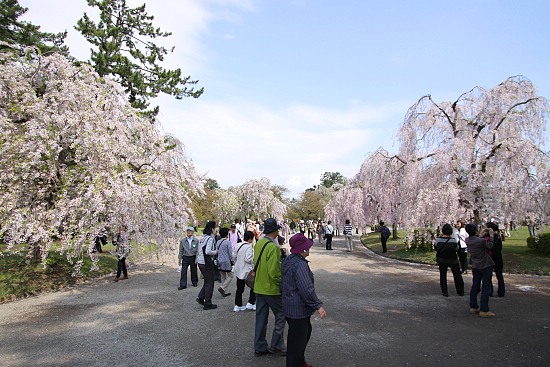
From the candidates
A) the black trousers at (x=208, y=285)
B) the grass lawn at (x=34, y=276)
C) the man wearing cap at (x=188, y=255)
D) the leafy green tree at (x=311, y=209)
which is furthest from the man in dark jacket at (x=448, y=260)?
the leafy green tree at (x=311, y=209)

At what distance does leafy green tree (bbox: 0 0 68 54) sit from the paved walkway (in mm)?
14512

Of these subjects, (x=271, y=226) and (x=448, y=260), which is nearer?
(x=271, y=226)

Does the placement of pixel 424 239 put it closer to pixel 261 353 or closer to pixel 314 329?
pixel 314 329

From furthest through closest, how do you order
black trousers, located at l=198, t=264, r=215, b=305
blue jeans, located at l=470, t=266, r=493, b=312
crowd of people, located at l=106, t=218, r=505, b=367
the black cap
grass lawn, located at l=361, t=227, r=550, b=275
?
Result: 1. grass lawn, located at l=361, t=227, r=550, b=275
2. black trousers, located at l=198, t=264, r=215, b=305
3. blue jeans, located at l=470, t=266, r=493, b=312
4. the black cap
5. crowd of people, located at l=106, t=218, r=505, b=367

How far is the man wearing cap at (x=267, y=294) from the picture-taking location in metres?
5.23

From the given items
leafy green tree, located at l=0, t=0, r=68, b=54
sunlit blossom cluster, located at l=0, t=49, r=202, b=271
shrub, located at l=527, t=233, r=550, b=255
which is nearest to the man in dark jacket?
shrub, located at l=527, t=233, r=550, b=255

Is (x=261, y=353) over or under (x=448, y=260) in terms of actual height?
under

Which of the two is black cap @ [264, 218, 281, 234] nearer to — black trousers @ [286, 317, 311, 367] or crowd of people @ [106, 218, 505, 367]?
crowd of people @ [106, 218, 505, 367]

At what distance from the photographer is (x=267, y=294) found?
523 cm

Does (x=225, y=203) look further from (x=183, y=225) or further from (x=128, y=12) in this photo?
(x=183, y=225)

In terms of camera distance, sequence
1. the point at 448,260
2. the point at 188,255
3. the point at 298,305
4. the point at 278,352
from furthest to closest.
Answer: the point at 188,255
the point at 448,260
the point at 278,352
the point at 298,305

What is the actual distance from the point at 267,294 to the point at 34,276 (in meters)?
10.2

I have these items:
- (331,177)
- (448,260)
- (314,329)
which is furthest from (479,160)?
(331,177)

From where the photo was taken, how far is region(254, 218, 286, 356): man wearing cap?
17.1ft
